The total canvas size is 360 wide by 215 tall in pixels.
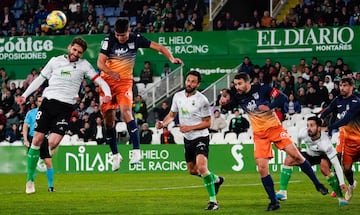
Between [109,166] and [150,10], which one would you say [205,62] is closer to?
[150,10]

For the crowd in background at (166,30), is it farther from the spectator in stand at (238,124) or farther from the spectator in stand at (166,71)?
the spectator in stand at (238,124)

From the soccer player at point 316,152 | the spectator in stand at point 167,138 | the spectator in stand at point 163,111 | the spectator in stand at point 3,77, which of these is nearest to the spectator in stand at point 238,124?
the spectator in stand at point 167,138


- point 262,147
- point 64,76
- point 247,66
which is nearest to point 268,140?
point 262,147

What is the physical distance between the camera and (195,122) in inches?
673

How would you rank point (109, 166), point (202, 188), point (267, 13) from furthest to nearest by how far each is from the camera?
point (267, 13) < point (109, 166) < point (202, 188)

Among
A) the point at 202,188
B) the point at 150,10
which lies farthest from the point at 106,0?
the point at 202,188

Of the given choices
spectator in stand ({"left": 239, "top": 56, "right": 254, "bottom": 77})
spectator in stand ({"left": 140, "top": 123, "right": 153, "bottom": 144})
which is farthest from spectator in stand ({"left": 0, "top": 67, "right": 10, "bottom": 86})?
spectator in stand ({"left": 239, "top": 56, "right": 254, "bottom": 77})

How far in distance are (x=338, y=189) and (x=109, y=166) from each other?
17.2m

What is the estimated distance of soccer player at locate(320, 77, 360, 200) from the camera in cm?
1859

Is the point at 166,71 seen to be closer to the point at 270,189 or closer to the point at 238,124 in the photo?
the point at 238,124

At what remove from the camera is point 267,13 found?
38.9 metres

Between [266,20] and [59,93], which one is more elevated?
[266,20]

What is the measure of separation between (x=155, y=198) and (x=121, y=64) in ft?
9.75

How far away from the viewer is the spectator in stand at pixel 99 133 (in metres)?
34.6
